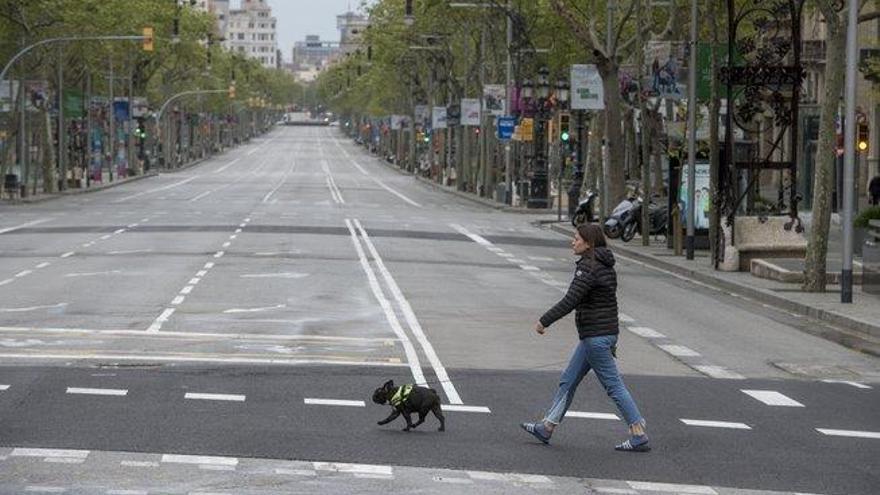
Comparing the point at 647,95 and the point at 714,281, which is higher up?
the point at 647,95

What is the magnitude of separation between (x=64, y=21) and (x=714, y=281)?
53.2 metres

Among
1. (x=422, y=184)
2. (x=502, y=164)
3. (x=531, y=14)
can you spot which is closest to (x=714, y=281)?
(x=531, y=14)

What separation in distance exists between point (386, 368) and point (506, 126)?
205 ft

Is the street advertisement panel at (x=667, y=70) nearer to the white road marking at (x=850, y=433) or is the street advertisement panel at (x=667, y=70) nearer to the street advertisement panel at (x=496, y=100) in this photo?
the white road marking at (x=850, y=433)

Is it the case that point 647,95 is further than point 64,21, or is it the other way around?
point 64,21

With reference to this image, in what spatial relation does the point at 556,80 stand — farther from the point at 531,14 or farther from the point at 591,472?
the point at 591,472

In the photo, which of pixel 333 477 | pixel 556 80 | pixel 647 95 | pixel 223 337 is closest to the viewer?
pixel 333 477

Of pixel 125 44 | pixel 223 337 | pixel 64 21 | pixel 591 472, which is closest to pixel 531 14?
pixel 64 21

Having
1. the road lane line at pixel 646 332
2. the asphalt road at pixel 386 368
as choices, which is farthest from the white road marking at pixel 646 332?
the asphalt road at pixel 386 368

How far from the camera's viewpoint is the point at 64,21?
8550 cm

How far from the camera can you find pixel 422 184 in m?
128

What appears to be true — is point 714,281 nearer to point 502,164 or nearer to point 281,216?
point 281,216

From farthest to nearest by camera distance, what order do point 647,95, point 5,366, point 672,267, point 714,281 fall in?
point 647,95 → point 672,267 → point 714,281 → point 5,366

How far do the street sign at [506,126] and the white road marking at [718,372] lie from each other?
199 ft
